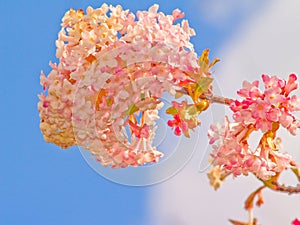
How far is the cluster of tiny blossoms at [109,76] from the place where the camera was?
284cm

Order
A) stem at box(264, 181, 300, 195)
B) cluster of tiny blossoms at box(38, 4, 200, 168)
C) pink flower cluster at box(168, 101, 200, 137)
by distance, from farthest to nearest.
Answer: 1. stem at box(264, 181, 300, 195)
2. pink flower cluster at box(168, 101, 200, 137)
3. cluster of tiny blossoms at box(38, 4, 200, 168)

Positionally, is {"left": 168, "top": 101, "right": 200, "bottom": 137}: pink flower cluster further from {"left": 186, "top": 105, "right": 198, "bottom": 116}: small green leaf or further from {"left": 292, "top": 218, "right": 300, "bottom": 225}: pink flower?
{"left": 292, "top": 218, "right": 300, "bottom": 225}: pink flower

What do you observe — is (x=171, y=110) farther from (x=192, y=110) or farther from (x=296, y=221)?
(x=296, y=221)

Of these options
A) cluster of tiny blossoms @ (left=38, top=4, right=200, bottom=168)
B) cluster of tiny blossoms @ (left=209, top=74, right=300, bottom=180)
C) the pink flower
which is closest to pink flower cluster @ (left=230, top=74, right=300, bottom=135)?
cluster of tiny blossoms @ (left=209, top=74, right=300, bottom=180)

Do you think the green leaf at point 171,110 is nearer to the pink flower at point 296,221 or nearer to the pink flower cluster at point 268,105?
the pink flower cluster at point 268,105

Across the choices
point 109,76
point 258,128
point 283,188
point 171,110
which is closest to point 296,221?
point 283,188

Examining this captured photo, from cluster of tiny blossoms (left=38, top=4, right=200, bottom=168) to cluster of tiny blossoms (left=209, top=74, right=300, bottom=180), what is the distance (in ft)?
0.99

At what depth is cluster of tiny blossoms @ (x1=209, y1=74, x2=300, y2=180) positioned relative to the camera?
2852mm

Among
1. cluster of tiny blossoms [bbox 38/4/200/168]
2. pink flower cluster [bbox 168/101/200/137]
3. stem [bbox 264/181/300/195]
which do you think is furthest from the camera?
stem [bbox 264/181/300/195]

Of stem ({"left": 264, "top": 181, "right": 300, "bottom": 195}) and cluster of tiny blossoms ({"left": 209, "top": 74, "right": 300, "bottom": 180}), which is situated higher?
cluster of tiny blossoms ({"left": 209, "top": 74, "right": 300, "bottom": 180})

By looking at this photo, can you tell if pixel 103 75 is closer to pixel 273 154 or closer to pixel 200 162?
pixel 200 162

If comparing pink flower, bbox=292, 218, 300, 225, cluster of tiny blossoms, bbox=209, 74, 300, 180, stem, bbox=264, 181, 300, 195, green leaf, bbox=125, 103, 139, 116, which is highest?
green leaf, bbox=125, 103, 139, 116

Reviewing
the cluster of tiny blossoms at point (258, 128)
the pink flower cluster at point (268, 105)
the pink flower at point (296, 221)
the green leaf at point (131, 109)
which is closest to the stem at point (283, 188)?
the pink flower at point (296, 221)

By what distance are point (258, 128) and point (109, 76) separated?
752 millimetres
